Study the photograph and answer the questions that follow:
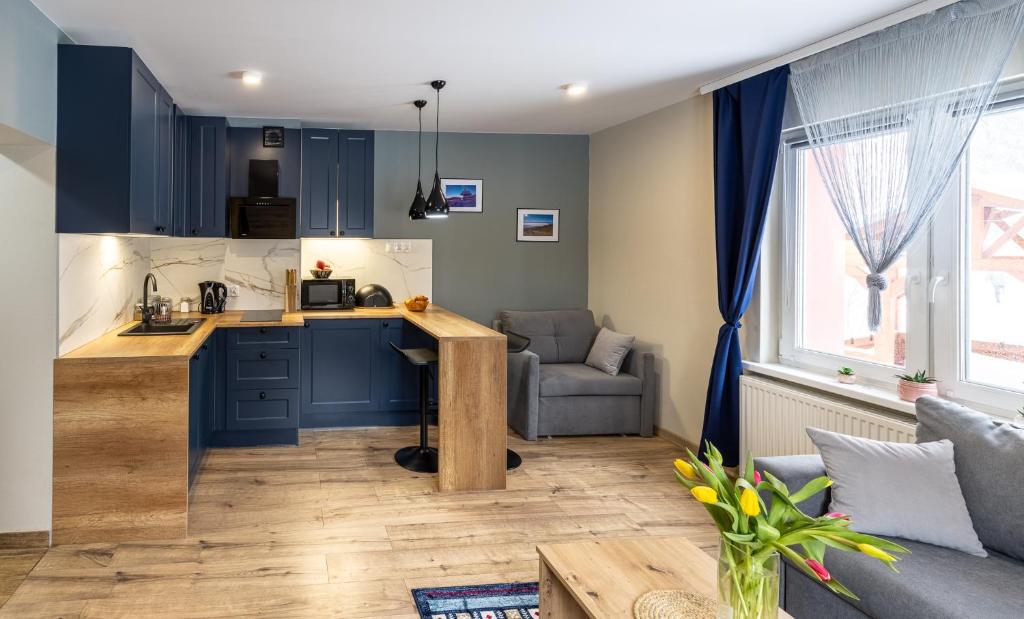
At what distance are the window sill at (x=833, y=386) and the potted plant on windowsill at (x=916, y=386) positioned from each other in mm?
35

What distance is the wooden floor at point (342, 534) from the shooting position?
3.05 meters

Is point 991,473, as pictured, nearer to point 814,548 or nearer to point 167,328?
point 814,548

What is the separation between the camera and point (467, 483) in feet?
14.5

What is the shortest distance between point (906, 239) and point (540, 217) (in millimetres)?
3752

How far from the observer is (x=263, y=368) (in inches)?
214

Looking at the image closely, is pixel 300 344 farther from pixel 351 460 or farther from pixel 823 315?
pixel 823 315

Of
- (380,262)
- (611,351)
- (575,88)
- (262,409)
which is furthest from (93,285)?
(611,351)

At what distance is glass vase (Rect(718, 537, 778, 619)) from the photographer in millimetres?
1653

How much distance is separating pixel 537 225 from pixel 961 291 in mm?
3979

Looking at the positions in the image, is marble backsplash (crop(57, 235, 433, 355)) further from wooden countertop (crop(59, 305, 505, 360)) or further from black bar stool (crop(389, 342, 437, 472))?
black bar stool (crop(389, 342, 437, 472))

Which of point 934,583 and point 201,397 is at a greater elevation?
Result: point 201,397

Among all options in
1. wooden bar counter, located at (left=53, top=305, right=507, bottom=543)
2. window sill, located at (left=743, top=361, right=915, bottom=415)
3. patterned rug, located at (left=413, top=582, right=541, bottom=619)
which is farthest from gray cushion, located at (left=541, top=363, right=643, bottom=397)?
wooden bar counter, located at (left=53, top=305, right=507, bottom=543)

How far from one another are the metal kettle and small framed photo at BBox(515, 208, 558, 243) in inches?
98.8

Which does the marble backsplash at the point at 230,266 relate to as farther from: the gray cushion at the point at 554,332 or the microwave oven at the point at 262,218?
the gray cushion at the point at 554,332
